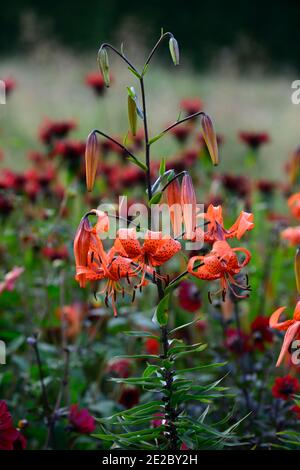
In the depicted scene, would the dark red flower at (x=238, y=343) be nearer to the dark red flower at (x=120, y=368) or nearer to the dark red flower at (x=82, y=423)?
the dark red flower at (x=120, y=368)

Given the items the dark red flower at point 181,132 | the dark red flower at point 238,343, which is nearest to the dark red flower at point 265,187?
the dark red flower at point 181,132

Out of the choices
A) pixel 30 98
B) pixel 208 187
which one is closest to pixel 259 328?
pixel 208 187

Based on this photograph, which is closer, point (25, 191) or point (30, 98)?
point (25, 191)

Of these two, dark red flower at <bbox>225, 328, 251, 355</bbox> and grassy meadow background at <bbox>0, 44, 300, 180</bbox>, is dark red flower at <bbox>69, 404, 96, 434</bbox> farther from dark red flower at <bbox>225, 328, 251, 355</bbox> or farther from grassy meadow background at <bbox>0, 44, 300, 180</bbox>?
grassy meadow background at <bbox>0, 44, 300, 180</bbox>

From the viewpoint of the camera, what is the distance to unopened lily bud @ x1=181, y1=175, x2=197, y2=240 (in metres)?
0.88

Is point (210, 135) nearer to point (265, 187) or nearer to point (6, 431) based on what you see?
point (6, 431)

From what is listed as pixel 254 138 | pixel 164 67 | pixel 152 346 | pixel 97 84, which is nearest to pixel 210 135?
pixel 152 346

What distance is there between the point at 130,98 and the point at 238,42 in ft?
19.3

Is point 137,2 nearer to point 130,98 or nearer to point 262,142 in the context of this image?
point 262,142

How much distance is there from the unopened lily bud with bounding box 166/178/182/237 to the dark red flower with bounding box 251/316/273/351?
548 millimetres

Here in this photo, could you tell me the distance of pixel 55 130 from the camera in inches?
83.2

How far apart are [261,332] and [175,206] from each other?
0.58 meters

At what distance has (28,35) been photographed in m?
5.48

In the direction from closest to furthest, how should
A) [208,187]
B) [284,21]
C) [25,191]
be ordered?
1. [25,191]
2. [208,187]
3. [284,21]
